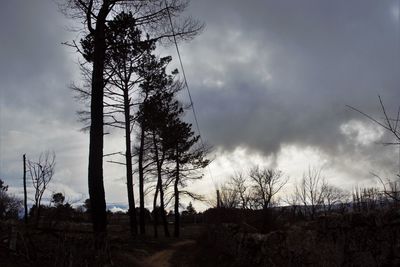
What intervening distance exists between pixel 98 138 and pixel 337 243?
581cm

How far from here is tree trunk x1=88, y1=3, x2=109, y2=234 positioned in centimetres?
972

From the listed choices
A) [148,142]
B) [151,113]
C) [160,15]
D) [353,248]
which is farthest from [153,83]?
[353,248]

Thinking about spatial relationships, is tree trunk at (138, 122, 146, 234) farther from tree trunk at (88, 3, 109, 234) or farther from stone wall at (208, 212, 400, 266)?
stone wall at (208, 212, 400, 266)

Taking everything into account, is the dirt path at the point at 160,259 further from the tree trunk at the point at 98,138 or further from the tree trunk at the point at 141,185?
the tree trunk at the point at 141,185

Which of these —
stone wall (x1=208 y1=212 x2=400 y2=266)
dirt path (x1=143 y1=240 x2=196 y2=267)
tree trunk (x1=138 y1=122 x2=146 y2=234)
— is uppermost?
tree trunk (x1=138 y1=122 x2=146 y2=234)

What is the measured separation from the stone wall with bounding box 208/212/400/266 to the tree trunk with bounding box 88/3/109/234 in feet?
12.7

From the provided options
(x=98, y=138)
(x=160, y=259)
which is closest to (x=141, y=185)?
(x=160, y=259)

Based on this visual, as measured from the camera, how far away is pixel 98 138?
10102 mm

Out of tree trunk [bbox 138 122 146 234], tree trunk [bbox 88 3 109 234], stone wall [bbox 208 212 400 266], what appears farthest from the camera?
tree trunk [bbox 138 122 146 234]

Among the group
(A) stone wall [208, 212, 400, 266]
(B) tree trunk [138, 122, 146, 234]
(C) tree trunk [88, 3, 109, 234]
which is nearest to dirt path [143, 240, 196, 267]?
(C) tree trunk [88, 3, 109, 234]

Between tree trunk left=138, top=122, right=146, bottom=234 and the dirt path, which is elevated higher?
tree trunk left=138, top=122, right=146, bottom=234

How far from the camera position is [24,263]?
7.54m

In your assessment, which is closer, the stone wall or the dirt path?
the stone wall

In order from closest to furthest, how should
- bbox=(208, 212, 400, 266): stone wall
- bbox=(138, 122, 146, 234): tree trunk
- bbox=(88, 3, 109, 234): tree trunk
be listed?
1. bbox=(208, 212, 400, 266): stone wall
2. bbox=(88, 3, 109, 234): tree trunk
3. bbox=(138, 122, 146, 234): tree trunk
